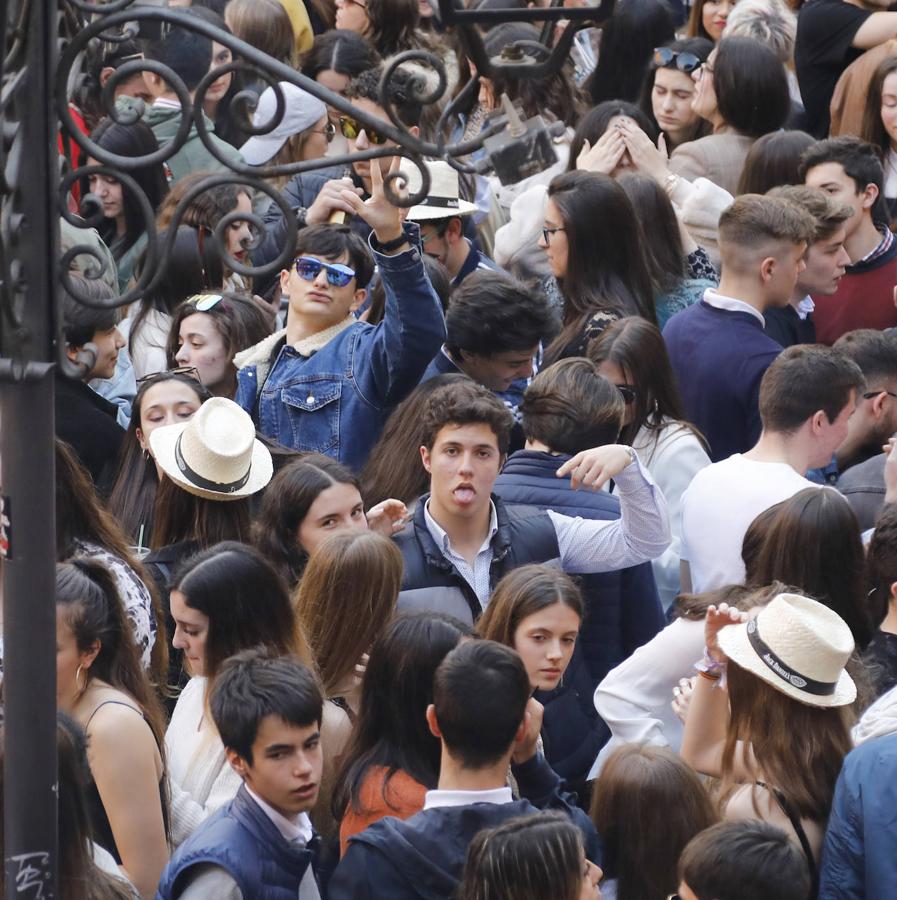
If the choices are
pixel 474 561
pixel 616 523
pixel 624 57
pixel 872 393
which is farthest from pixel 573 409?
pixel 624 57

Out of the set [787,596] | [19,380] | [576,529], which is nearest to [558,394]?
[576,529]

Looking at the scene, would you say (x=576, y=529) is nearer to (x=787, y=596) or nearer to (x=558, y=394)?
(x=558, y=394)

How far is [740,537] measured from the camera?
5012 millimetres

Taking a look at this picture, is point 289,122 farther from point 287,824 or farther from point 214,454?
point 287,824

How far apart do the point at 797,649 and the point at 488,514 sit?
1.32 meters

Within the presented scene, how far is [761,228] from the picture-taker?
19.8 feet

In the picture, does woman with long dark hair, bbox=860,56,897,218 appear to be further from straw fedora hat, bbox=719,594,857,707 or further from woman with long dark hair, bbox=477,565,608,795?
straw fedora hat, bbox=719,594,857,707

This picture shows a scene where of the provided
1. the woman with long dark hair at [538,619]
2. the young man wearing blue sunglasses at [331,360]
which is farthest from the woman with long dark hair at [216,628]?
the young man wearing blue sunglasses at [331,360]

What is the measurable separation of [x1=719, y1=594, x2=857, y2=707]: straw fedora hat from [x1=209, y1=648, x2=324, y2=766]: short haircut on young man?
0.96 m

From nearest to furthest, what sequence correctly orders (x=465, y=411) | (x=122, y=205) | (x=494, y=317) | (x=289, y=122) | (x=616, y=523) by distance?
(x=465, y=411) → (x=616, y=523) → (x=494, y=317) → (x=122, y=205) → (x=289, y=122)

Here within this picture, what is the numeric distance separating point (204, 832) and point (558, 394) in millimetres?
2009

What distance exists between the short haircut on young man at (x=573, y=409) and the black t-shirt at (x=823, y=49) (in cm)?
395

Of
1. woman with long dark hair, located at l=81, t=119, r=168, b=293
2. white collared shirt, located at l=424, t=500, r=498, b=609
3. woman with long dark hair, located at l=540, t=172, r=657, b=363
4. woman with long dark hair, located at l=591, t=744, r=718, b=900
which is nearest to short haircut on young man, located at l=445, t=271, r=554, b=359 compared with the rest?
woman with long dark hair, located at l=540, t=172, r=657, b=363

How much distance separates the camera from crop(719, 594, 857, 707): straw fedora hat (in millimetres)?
3848
